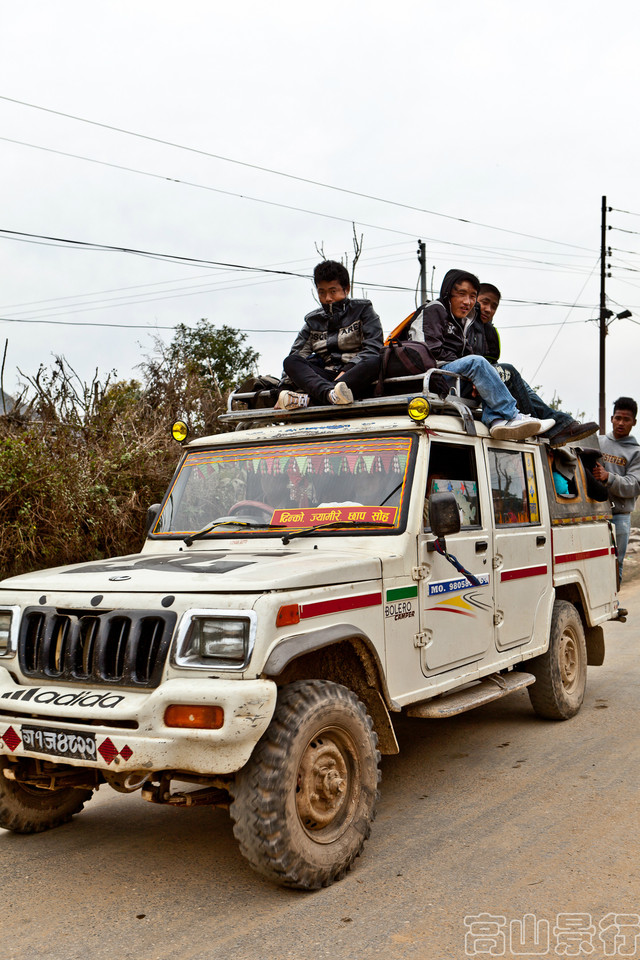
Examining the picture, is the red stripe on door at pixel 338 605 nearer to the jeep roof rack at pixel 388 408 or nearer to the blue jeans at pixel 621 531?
the jeep roof rack at pixel 388 408

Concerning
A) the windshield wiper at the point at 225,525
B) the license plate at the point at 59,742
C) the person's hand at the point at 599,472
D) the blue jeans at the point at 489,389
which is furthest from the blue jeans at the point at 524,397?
the license plate at the point at 59,742

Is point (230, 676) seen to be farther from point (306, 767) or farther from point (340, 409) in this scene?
point (340, 409)

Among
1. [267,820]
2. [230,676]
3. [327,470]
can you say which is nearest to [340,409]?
[327,470]

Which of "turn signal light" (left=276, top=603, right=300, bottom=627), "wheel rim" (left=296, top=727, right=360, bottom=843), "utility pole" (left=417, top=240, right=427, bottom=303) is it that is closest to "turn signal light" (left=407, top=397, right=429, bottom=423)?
"turn signal light" (left=276, top=603, right=300, bottom=627)

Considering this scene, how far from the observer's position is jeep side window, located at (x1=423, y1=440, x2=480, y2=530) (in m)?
4.91

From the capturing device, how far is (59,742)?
3.57 metres

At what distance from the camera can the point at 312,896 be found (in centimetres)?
359

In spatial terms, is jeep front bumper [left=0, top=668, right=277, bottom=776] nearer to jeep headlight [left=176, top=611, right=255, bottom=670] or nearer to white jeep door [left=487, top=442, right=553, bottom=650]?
jeep headlight [left=176, top=611, right=255, bottom=670]

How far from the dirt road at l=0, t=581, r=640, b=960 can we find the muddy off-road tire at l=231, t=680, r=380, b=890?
16 centimetres

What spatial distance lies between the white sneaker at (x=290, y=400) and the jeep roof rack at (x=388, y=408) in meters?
0.03

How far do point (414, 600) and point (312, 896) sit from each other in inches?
59.6

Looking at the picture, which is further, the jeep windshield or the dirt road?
the jeep windshield

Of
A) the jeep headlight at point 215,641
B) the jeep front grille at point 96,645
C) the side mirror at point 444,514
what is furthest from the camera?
the side mirror at point 444,514

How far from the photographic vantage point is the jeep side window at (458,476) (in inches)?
193
